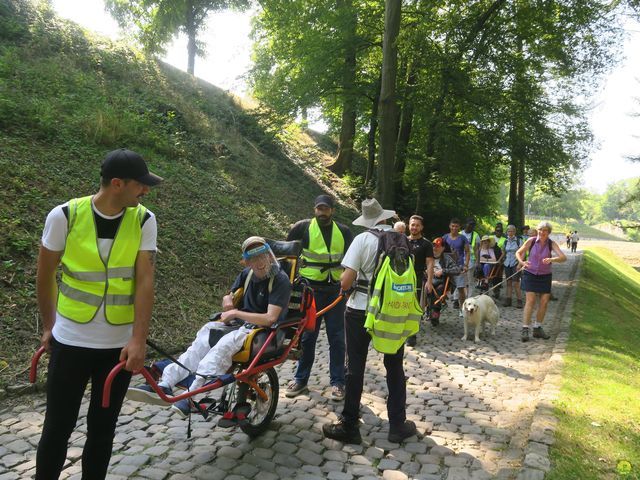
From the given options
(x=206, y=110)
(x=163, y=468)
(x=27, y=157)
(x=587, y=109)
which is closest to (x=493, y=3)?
(x=587, y=109)

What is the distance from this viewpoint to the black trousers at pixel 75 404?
8.61ft

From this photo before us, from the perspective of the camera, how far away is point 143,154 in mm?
12055

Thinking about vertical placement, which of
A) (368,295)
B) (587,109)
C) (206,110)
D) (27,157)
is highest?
(587,109)

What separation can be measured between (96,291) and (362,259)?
7.97 feet

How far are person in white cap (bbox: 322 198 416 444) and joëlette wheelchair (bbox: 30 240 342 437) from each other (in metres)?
0.50

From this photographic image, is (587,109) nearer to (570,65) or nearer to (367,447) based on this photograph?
(570,65)

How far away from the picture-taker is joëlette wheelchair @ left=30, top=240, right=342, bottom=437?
3783 millimetres

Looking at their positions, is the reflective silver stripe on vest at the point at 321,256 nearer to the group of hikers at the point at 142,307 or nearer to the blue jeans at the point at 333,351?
the group of hikers at the point at 142,307

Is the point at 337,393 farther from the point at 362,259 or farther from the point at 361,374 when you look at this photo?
the point at 362,259

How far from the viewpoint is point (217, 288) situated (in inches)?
355

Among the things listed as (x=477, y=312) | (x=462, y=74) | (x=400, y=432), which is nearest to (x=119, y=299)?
(x=400, y=432)

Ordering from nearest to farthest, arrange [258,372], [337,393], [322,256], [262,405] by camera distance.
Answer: [258,372], [262,405], [337,393], [322,256]

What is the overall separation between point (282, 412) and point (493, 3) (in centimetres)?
1613

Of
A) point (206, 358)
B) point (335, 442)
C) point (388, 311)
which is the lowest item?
point (335, 442)
